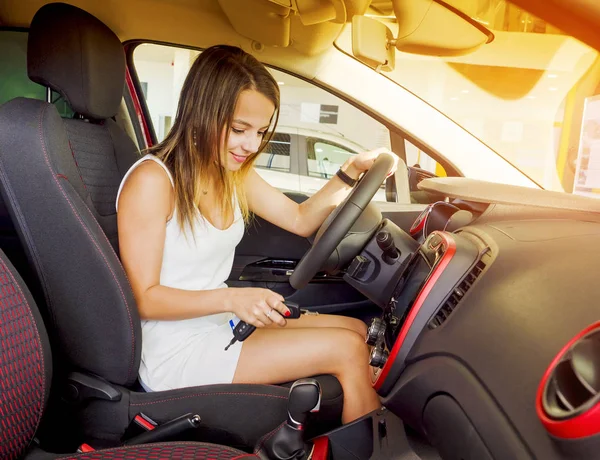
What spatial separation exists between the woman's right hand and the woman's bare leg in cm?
16

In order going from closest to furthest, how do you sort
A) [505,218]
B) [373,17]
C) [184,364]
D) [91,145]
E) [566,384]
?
[566,384], [505,218], [184,364], [91,145], [373,17]

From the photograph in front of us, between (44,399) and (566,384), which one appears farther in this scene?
(44,399)

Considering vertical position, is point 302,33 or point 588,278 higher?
point 302,33

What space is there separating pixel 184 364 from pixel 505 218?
2.41 ft

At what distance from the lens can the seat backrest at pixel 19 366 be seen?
2.84 ft

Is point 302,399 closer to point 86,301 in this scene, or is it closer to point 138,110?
point 86,301

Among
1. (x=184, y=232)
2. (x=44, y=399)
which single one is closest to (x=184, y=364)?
(x=184, y=232)

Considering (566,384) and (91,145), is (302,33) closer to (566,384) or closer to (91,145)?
(91,145)

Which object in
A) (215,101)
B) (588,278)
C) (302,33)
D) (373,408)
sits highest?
(302,33)

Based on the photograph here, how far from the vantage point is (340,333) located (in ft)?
4.44

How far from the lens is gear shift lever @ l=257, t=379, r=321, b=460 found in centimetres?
111

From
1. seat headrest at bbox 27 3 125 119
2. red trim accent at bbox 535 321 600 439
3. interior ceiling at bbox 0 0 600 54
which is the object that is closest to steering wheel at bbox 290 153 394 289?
red trim accent at bbox 535 321 600 439

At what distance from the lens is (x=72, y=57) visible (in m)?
1.46

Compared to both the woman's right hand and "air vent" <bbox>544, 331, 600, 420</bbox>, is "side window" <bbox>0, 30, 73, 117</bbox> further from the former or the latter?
"air vent" <bbox>544, 331, 600, 420</bbox>
